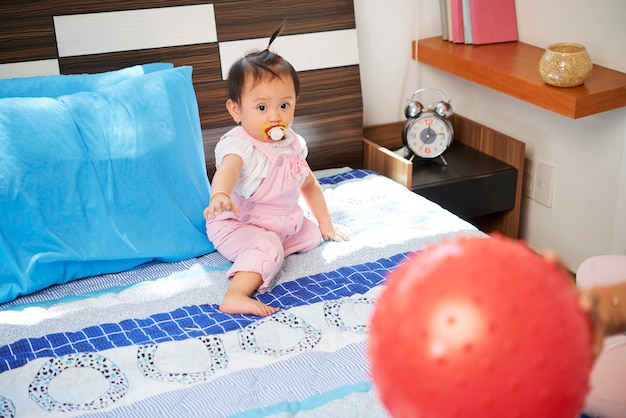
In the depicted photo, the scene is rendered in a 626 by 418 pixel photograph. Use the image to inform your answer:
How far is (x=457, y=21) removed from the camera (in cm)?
249

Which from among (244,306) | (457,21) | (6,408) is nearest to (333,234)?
(244,306)

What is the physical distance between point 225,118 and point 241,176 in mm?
524

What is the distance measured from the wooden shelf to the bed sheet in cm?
46

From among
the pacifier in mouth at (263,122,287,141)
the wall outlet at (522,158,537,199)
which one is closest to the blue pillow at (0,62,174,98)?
the pacifier in mouth at (263,122,287,141)

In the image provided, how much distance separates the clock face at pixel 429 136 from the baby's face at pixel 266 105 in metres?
0.74

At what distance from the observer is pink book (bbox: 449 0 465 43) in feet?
8.12

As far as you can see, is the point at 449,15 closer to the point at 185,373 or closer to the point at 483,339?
the point at 185,373

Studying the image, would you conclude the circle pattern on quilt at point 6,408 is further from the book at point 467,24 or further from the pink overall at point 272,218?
the book at point 467,24

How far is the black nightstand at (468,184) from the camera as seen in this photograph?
2.32 m

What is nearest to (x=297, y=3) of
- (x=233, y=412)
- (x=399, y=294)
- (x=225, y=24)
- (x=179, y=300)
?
(x=225, y=24)

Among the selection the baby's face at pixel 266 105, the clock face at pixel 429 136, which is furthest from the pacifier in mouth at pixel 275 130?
the clock face at pixel 429 136

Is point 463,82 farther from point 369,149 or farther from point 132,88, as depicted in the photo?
point 132,88

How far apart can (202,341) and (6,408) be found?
0.37 metres

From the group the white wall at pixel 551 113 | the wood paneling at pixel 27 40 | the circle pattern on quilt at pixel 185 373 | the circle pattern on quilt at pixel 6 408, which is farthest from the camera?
the white wall at pixel 551 113
